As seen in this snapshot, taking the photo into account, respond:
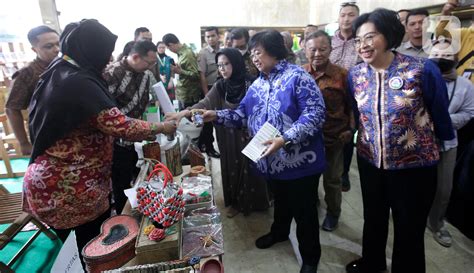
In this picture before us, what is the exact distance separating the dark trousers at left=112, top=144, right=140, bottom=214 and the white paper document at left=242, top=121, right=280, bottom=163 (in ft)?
3.37

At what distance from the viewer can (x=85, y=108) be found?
106cm

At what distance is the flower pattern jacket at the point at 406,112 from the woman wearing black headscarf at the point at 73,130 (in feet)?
3.58

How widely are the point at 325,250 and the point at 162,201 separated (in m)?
1.47

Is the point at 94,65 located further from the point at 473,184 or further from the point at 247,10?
the point at 247,10

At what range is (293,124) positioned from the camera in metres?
1.37

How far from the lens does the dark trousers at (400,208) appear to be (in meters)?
1.33

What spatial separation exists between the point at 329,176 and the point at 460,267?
965mm

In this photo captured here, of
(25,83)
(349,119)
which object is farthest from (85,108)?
(349,119)

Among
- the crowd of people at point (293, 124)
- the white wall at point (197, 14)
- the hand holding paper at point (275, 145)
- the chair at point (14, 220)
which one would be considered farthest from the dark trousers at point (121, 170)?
the white wall at point (197, 14)

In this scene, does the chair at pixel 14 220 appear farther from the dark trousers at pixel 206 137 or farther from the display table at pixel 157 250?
→ the dark trousers at pixel 206 137

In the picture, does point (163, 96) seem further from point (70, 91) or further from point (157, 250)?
point (157, 250)

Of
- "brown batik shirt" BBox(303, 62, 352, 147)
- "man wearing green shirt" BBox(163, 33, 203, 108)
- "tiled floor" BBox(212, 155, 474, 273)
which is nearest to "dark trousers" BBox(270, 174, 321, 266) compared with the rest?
"tiled floor" BBox(212, 155, 474, 273)

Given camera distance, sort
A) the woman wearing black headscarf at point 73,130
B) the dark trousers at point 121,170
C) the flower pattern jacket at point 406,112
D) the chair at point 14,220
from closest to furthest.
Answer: the woman wearing black headscarf at point 73,130, the flower pattern jacket at point 406,112, the chair at point 14,220, the dark trousers at point 121,170

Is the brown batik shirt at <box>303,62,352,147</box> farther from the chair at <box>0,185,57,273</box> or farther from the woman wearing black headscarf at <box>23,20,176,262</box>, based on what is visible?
the chair at <box>0,185,57,273</box>
